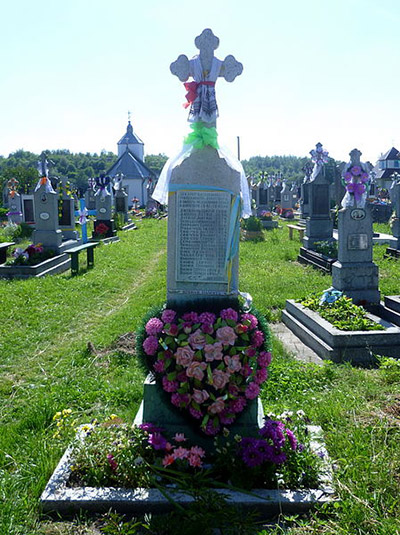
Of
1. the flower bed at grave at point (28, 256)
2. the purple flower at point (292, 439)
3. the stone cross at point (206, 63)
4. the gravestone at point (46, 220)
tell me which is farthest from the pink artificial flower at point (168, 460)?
the gravestone at point (46, 220)

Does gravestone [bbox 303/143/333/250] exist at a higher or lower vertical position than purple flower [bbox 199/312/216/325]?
higher

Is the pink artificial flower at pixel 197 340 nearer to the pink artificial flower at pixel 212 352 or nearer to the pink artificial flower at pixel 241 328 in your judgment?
the pink artificial flower at pixel 212 352

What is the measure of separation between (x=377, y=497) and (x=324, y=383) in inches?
85.9

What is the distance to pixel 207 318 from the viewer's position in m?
3.70

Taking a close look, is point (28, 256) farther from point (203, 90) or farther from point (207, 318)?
point (207, 318)

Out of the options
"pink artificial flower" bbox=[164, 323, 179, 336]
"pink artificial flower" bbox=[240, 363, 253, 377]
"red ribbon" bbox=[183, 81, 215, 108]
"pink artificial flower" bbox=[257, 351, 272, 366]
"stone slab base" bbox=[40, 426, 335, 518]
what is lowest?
"stone slab base" bbox=[40, 426, 335, 518]

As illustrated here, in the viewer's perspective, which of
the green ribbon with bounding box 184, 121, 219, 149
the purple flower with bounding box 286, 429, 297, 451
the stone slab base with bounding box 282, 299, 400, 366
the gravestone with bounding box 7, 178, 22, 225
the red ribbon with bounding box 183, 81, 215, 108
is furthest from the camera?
the gravestone with bounding box 7, 178, 22, 225

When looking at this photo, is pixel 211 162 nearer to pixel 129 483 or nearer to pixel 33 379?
pixel 129 483

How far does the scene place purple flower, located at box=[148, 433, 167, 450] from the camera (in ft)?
11.1

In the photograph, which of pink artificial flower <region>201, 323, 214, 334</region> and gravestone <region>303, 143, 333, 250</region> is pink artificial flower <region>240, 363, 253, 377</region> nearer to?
pink artificial flower <region>201, 323, 214, 334</region>

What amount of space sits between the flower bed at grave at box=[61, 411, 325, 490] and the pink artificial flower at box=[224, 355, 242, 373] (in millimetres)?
460

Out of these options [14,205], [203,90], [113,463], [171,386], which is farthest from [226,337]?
[14,205]

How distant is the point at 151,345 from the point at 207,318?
0.48 meters

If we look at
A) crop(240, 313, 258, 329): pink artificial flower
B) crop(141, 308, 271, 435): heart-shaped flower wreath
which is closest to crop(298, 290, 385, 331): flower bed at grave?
crop(240, 313, 258, 329): pink artificial flower
